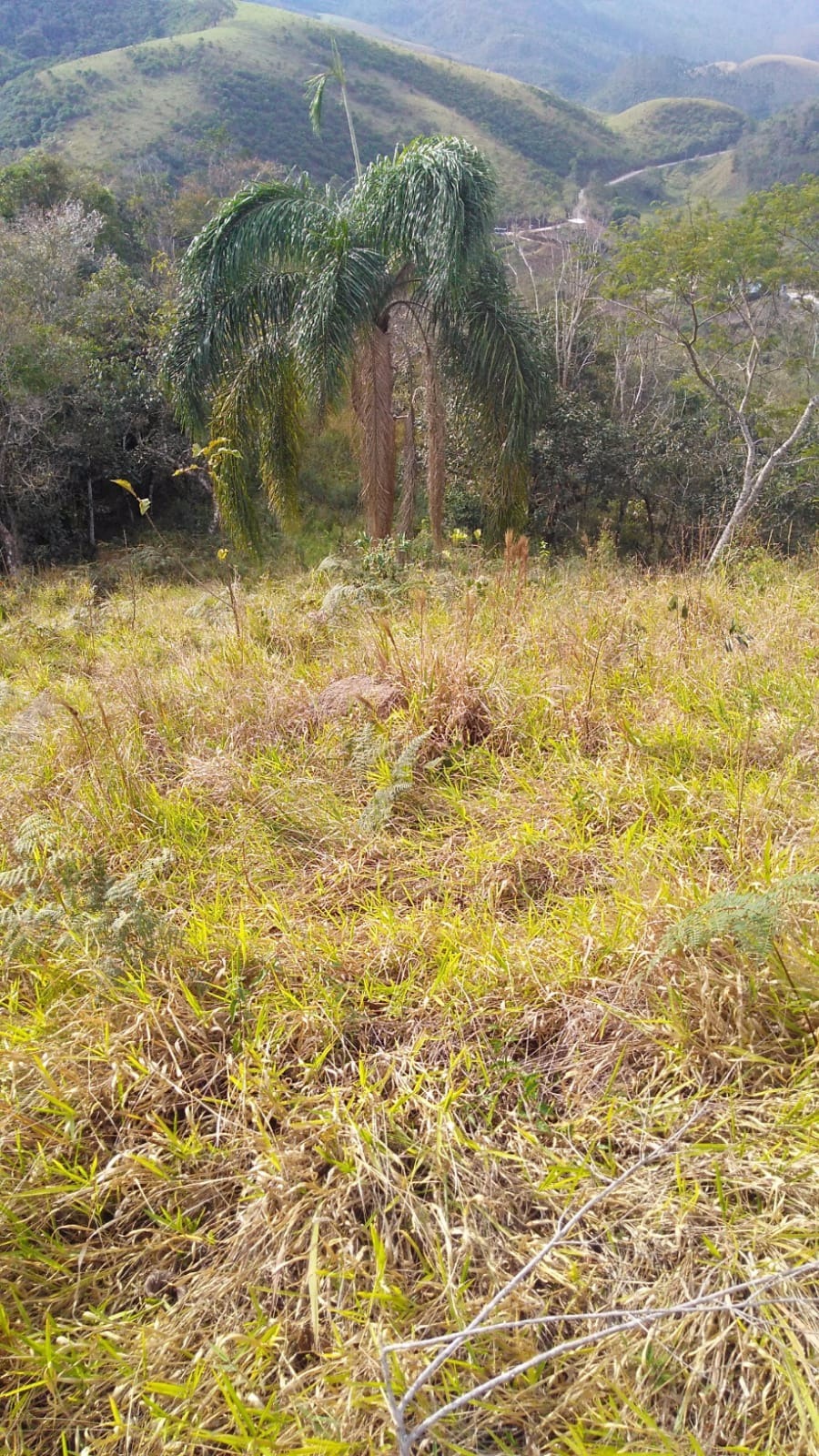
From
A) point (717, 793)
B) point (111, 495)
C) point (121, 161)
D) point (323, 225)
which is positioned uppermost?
point (121, 161)

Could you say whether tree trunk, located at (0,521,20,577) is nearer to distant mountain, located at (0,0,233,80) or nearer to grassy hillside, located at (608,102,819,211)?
grassy hillside, located at (608,102,819,211)

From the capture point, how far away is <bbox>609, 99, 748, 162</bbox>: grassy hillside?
5928 centimetres

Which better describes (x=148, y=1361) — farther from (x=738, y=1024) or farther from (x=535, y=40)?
(x=535, y=40)

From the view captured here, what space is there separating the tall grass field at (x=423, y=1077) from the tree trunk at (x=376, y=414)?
5.97 meters

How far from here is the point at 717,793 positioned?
2.14m

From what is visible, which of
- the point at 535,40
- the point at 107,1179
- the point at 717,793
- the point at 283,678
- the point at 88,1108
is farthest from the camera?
the point at 535,40

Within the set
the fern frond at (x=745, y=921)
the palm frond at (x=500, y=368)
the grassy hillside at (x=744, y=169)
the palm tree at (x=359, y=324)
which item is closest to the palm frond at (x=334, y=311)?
the palm tree at (x=359, y=324)

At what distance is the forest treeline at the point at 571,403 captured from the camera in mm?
10008

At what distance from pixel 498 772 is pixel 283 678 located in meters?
1.15

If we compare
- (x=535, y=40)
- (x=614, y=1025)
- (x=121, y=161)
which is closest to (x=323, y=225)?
(x=614, y=1025)

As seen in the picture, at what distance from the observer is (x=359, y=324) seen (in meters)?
7.50

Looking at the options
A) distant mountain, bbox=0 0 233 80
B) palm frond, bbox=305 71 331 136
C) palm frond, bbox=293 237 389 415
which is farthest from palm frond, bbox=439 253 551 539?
distant mountain, bbox=0 0 233 80

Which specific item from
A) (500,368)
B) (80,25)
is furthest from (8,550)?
(80,25)

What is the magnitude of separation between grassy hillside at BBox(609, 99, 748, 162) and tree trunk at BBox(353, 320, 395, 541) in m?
65.4
